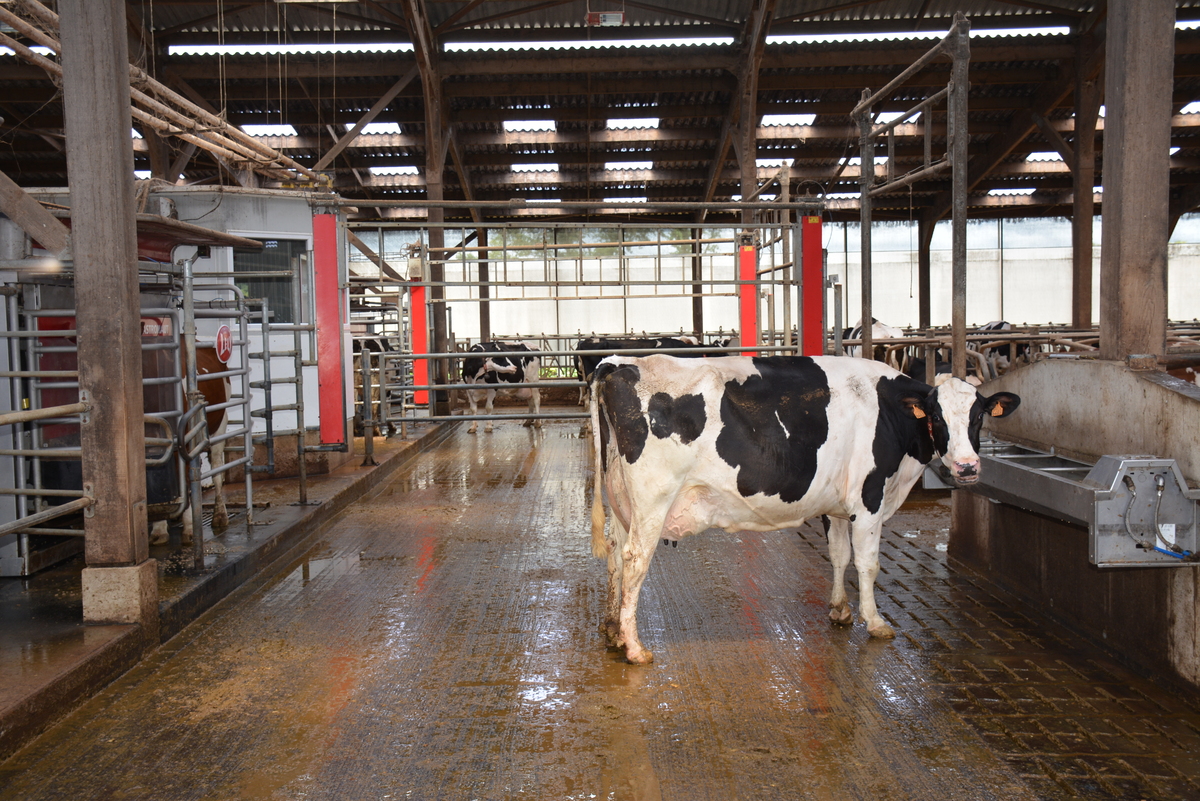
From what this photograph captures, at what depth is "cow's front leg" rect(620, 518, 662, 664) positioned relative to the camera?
4.05 m

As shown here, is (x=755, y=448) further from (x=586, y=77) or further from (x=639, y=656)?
(x=586, y=77)

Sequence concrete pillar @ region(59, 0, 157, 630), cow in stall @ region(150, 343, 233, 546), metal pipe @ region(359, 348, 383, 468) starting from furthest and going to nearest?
metal pipe @ region(359, 348, 383, 468) < cow in stall @ region(150, 343, 233, 546) < concrete pillar @ region(59, 0, 157, 630)

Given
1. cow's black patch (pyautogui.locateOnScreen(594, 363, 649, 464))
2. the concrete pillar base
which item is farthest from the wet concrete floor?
cow's black patch (pyautogui.locateOnScreen(594, 363, 649, 464))

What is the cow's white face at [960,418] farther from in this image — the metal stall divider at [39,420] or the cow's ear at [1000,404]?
the metal stall divider at [39,420]

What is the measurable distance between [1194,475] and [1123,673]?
919 millimetres

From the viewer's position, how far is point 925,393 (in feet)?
14.9

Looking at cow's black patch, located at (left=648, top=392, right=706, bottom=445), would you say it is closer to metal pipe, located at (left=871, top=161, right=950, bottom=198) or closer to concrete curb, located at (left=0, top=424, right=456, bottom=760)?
metal pipe, located at (left=871, top=161, right=950, bottom=198)

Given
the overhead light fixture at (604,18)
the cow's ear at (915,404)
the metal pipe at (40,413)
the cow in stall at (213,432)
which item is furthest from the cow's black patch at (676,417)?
the overhead light fixture at (604,18)

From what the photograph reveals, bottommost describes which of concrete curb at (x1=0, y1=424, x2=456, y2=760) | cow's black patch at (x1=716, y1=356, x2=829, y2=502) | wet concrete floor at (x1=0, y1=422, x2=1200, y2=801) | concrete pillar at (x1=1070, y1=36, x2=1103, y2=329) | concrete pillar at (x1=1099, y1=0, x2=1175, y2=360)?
wet concrete floor at (x1=0, y1=422, x2=1200, y2=801)

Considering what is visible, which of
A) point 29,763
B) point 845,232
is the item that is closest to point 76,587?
point 29,763

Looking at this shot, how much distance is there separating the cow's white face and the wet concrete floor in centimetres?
85

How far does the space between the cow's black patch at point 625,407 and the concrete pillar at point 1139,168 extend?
2.37m

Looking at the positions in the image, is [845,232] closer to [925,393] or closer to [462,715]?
[925,393]

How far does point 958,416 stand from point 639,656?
1978mm
